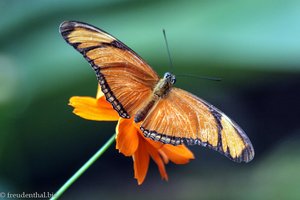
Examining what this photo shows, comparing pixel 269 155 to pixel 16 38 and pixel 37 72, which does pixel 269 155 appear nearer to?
pixel 37 72

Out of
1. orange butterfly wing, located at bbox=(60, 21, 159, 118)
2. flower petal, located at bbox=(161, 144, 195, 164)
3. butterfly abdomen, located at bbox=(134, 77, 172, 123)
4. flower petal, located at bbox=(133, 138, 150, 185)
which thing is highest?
orange butterfly wing, located at bbox=(60, 21, 159, 118)

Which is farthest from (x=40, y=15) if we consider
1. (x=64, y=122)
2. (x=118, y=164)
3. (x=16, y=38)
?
(x=118, y=164)

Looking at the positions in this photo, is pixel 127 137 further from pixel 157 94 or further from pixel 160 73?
pixel 160 73

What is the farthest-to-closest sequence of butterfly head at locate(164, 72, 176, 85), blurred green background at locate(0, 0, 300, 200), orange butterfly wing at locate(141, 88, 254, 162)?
blurred green background at locate(0, 0, 300, 200)
butterfly head at locate(164, 72, 176, 85)
orange butterfly wing at locate(141, 88, 254, 162)

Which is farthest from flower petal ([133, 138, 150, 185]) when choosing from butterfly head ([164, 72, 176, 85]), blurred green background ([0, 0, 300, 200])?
blurred green background ([0, 0, 300, 200])

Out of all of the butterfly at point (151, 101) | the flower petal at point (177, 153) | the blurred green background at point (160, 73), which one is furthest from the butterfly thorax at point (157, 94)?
the blurred green background at point (160, 73)

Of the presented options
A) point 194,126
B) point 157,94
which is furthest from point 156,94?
point 194,126

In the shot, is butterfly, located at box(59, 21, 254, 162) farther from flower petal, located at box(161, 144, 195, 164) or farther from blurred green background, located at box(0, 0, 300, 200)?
blurred green background, located at box(0, 0, 300, 200)
